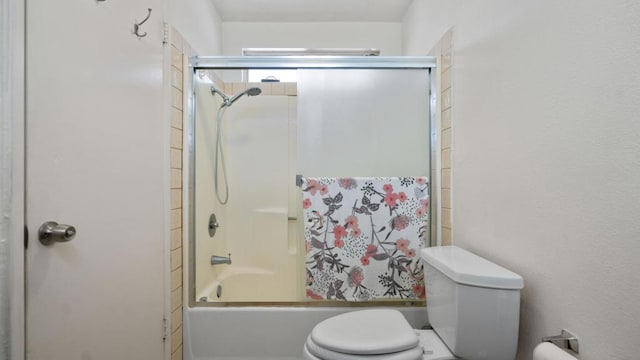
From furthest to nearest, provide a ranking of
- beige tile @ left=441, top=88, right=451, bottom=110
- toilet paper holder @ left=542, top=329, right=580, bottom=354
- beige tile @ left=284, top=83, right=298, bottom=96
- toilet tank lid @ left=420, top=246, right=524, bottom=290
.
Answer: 1. beige tile @ left=284, top=83, right=298, bottom=96
2. beige tile @ left=441, top=88, right=451, bottom=110
3. toilet tank lid @ left=420, top=246, right=524, bottom=290
4. toilet paper holder @ left=542, top=329, right=580, bottom=354

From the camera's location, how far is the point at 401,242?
1599mm

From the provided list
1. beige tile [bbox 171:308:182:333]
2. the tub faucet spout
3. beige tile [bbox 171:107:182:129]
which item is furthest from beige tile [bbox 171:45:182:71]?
beige tile [bbox 171:308:182:333]

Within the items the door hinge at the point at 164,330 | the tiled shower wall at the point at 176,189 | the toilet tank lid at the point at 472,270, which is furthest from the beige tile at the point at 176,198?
the toilet tank lid at the point at 472,270

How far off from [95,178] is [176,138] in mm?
595

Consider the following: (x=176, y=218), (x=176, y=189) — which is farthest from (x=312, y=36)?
(x=176, y=218)

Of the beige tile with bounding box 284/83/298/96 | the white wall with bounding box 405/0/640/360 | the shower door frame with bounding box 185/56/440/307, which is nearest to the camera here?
the white wall with bounding box 405/0/640/360

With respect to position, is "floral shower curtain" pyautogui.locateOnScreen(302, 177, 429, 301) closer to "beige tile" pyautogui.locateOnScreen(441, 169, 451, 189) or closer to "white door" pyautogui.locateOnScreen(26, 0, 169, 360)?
"beige tile" pyautogui.locateOnScreen(441, 169, 451, 189)

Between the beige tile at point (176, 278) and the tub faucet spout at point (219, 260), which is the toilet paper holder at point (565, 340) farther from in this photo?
the tub faucet spout at point (219, 260)

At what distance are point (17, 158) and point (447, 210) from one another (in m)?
1.64

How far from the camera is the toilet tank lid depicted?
0.94m

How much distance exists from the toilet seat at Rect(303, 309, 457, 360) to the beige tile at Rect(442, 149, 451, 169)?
78cm

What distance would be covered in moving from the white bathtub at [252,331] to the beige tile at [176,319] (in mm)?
44

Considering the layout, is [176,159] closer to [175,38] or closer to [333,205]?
[175,38]

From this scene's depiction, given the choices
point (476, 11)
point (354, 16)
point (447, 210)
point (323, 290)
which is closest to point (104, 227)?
point (323, 290)
